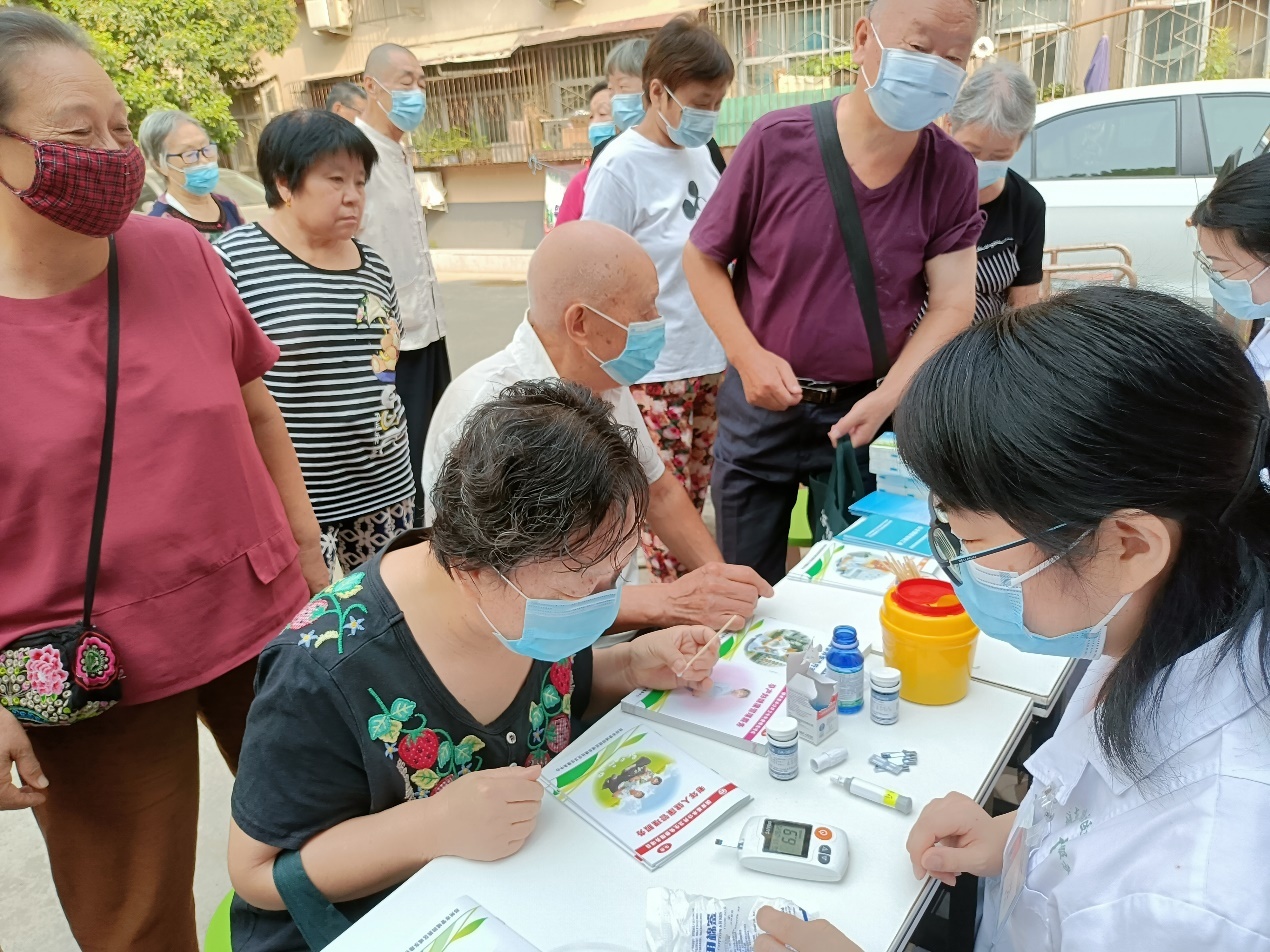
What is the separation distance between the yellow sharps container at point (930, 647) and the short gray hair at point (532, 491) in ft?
1.85

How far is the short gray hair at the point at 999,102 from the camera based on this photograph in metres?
2.65

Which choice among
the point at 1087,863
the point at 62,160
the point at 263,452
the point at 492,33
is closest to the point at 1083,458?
the point at 1087,863

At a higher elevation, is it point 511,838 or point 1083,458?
point 1083,458

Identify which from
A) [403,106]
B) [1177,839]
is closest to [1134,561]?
[1177,839]

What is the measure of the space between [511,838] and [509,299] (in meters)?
9.74

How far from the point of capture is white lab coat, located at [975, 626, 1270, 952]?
0.78 metres

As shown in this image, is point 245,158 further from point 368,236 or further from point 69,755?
point 69,755

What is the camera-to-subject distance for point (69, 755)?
153cm

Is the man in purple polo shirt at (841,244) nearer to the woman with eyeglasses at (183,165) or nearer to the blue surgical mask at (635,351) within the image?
the blue surgical mask at (635,351)

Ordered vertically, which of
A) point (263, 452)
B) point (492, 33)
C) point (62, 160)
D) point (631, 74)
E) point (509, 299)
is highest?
point (492, 33)

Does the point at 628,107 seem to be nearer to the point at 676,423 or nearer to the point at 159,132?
the point at 676,423

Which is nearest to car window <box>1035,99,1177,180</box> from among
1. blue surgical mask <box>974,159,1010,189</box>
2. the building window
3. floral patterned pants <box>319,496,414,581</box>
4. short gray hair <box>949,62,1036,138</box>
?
short gray hair <box>949,62,1036,138</box>

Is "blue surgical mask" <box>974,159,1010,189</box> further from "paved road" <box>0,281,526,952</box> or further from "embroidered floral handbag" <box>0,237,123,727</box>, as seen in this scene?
"paved road" <box>0,281,526,952</box>

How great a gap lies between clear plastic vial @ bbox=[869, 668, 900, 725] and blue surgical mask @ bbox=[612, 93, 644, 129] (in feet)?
12.0
